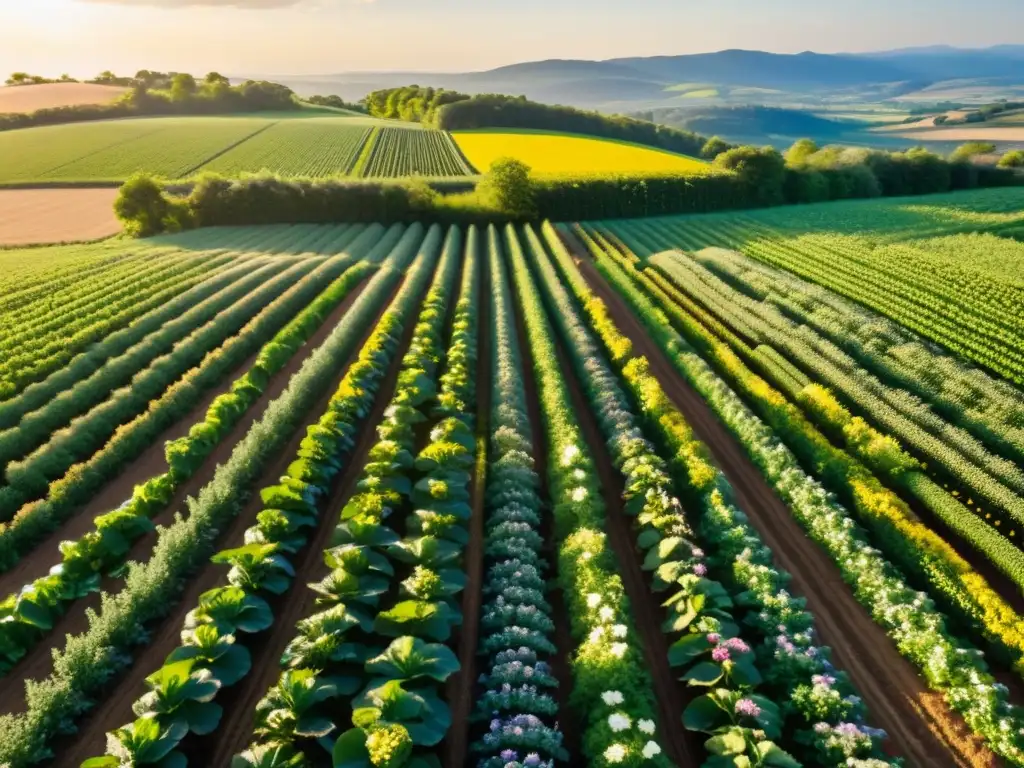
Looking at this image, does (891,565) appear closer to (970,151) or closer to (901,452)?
(901,452)

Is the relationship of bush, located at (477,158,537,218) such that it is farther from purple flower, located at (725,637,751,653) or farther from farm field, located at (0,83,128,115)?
farm field, located at (0,83,128,115)

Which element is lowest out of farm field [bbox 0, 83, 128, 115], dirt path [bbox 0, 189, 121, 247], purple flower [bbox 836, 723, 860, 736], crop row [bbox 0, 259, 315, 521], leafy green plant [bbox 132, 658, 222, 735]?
purple flower [bbox 836, 723, 860, 736]

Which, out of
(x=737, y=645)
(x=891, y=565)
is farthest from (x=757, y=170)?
(x=737, y=645)

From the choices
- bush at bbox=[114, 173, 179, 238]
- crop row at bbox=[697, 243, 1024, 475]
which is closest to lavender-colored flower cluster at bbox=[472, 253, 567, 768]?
crop row at bbox=[697, 243, 1024, 475]

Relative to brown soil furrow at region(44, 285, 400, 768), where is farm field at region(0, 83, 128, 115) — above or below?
above

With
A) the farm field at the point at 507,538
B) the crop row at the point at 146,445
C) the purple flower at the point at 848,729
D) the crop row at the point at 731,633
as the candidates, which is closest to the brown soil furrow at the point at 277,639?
the farm field at the point at 507,538

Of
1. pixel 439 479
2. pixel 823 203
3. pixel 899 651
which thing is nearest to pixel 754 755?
pixel 899 651

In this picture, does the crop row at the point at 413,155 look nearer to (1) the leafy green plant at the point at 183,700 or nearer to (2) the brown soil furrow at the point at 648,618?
(2) the brown soil furrow at the point at 648,618

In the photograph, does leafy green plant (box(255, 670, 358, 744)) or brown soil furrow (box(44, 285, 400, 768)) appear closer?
leafy green plant (box(255, 670, 358, 744))
